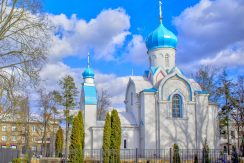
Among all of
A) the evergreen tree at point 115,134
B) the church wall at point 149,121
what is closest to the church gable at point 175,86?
the church wall at point 149,121

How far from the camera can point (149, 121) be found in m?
25.6

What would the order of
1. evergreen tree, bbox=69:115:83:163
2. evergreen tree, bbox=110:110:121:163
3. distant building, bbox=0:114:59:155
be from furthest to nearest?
distant building, bbox=0:114:59:155 < evergreen tree, bbox=110:110:121:163 < evergreen tree, bbox=69:115:83:163

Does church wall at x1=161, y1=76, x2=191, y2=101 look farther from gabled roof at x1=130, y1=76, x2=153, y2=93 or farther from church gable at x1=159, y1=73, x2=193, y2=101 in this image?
gabled roof at x1=130, y1=76, x2=153, y2=93

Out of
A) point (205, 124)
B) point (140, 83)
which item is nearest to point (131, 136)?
point (140, 83)

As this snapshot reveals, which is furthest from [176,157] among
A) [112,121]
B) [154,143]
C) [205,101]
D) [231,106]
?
[231,106]

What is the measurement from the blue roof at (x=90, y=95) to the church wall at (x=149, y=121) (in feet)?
14.5

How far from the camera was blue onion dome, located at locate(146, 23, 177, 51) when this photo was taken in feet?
94.0

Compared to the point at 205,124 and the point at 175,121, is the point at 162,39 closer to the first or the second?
the point at 175,121

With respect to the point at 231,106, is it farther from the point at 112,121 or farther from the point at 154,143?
the point at 112,121

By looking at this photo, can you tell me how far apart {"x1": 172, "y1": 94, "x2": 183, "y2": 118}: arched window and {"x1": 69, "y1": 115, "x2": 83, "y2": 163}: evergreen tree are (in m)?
8.68

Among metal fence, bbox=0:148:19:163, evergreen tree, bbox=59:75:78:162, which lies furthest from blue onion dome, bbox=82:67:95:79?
metal fence, bbox=0:148:19:163

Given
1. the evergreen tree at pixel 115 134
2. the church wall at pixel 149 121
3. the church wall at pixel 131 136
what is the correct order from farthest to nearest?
the church wall at pixel 131 136 < the church wall at pixel 149 121 < the evergreen tree at pixel 115 134

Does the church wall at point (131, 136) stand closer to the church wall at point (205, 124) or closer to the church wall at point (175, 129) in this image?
the church wall at point (175, 129)

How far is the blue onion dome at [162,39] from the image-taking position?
28.7 meters
